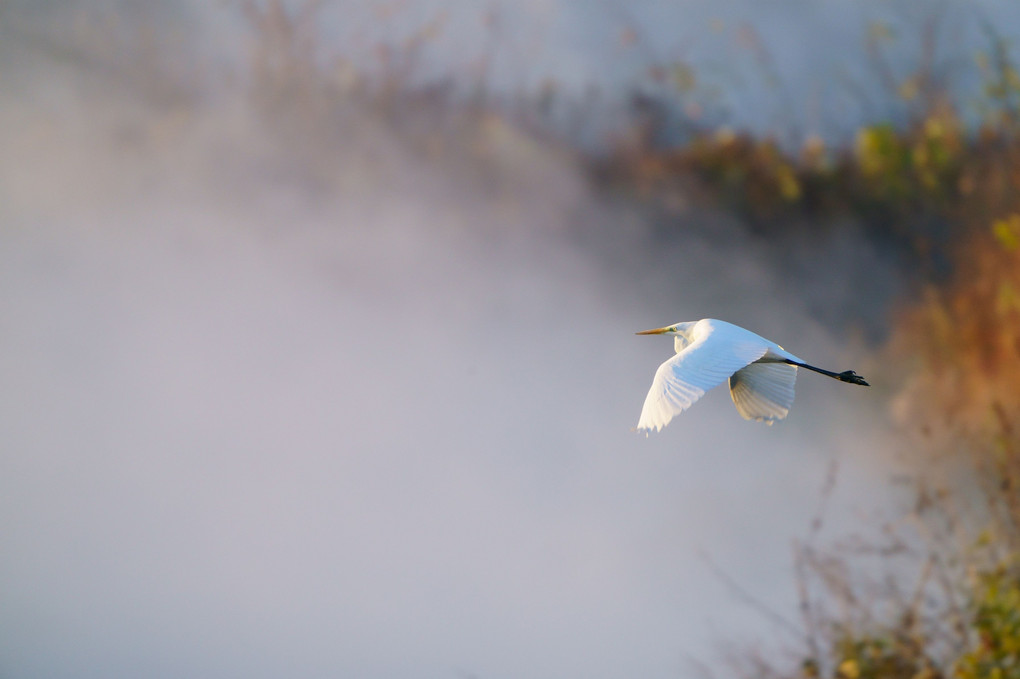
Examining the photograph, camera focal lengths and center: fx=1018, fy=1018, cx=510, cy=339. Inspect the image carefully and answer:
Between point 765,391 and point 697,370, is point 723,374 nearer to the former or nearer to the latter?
point 697,370

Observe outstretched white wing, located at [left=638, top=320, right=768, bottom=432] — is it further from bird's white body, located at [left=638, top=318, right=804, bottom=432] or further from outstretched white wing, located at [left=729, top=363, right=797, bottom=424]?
outstretched white wing, located at [left=729, top=363, right=797, bottom=424]

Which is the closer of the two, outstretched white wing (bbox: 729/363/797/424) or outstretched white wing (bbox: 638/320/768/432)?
outstretched white wing (bbox: 638/320/768/432)

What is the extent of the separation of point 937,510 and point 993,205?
5536mm

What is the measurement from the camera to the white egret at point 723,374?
3.28 metres

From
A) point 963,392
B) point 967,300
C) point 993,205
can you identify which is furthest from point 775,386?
point 993,205

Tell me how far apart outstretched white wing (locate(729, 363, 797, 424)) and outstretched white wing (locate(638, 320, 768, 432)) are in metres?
0.31

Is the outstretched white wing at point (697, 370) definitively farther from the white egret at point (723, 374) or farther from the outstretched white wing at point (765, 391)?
the outstretched white wing at point (765, 391)

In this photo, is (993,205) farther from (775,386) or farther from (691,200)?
(775,386)

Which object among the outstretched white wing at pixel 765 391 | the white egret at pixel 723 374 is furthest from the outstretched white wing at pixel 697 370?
the outstretched white wing at pixel 765 391

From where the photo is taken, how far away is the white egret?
328 cm

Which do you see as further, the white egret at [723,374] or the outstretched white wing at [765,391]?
the outstretched white wing at [765,391]

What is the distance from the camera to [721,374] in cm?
346

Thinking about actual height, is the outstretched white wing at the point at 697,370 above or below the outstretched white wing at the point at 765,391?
below

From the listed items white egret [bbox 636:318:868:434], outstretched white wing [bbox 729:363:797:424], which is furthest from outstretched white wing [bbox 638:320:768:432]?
outstretched white wing [bbox 729:363:797:424]
